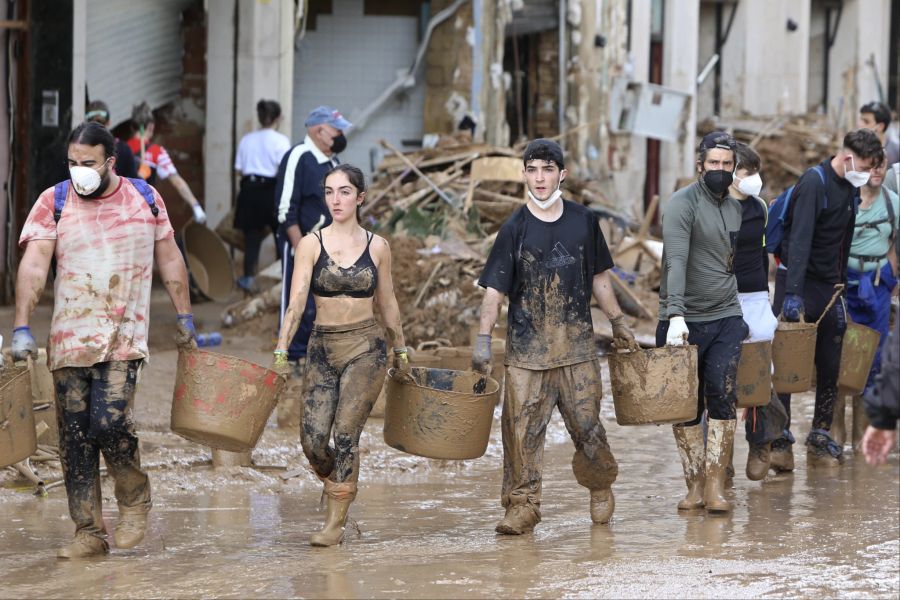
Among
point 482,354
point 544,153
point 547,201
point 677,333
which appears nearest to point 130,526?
point 482,354

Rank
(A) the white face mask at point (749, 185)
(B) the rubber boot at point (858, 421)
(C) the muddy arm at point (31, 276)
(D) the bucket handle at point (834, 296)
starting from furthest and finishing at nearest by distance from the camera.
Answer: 1. (B) the rubber boot at point (858, 421)
2. (D) the bucket handle at point (834, 296)
3. (A) the white face mask at point (749, 185)
4. (C) the muddy arm at point (31, 276)

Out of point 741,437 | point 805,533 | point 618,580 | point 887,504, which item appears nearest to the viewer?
point 618,580

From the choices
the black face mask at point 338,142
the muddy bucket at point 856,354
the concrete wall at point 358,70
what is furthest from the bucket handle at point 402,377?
the concrete wall at point 358,70

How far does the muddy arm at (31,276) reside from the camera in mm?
6719

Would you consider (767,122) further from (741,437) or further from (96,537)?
(96,537)

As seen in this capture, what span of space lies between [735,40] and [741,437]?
16677mm

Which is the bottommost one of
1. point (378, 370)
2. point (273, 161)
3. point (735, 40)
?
point (378, 370)

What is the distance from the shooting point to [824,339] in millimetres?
9602

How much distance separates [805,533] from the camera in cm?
764

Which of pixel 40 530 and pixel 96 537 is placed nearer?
pixel 96 537

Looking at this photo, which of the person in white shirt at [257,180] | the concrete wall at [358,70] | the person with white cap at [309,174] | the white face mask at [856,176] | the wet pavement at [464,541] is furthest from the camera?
the concrete wall at [358,70]

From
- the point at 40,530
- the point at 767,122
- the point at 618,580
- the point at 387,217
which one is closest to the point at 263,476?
the point at 40,530

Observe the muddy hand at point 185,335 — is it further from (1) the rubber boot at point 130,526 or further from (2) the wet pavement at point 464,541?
(2) the wet pavement at point 464,541

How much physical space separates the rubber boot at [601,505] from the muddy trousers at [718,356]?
2.18 feet
